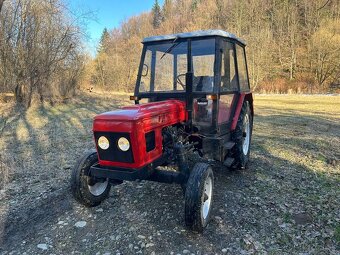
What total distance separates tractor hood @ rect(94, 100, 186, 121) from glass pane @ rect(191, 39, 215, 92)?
1.36ft

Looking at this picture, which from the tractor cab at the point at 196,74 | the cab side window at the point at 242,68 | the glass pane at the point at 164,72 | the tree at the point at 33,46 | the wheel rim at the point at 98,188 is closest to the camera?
the wheel rim at the point at 98,188

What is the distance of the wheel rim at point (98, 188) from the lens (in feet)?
12.8

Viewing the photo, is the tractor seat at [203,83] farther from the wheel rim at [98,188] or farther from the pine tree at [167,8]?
the pine tree at [167,8]

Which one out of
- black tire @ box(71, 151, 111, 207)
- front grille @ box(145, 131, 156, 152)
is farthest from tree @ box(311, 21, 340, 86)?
black tire @ box(71, 151, 111, 207)

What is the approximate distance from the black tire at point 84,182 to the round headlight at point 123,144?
2.43 feet

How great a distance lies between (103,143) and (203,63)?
1.77 metres

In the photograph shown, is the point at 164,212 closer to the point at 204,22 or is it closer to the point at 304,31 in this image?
the point at 204,22

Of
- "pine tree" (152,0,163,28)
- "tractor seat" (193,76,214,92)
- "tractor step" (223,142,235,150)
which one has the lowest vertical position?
"tractor step" (223,142,235,150)

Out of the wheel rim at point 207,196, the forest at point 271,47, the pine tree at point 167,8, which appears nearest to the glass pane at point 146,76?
the wheel rim at point 207,196

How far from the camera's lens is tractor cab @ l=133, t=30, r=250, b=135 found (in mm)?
4141

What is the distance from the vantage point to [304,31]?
3359 centimetres

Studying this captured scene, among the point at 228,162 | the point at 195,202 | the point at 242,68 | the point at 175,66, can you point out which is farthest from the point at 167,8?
the point at 195,202

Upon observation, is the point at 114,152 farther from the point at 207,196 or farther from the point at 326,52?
the point at 326,52

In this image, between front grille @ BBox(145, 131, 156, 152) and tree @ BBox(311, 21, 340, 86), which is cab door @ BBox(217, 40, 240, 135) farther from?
tree @ BBox(311, 21, 340, 86)
